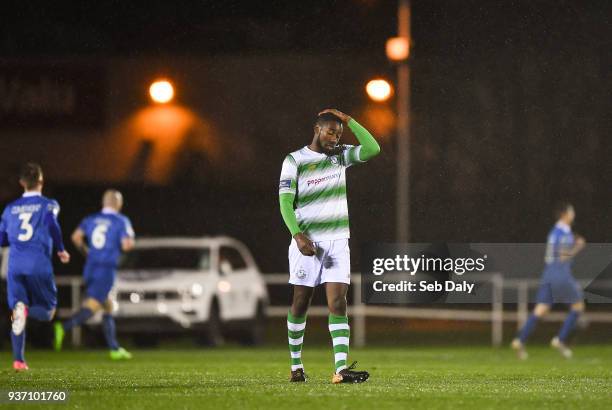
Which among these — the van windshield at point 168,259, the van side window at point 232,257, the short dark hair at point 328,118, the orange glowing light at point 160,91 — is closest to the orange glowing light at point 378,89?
the orange glowing light at point 160,91

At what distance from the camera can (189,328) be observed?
961 inches

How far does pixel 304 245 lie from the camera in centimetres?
1304

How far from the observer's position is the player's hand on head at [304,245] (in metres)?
13.0

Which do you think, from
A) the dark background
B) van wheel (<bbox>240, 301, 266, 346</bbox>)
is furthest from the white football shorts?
the dark background

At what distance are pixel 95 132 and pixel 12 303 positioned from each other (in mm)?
29921

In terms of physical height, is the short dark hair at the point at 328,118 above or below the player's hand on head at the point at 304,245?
above

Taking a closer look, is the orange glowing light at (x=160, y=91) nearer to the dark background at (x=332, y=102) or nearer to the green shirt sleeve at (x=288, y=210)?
the dark background at (x=332, y=102)

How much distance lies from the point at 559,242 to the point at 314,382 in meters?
8.40

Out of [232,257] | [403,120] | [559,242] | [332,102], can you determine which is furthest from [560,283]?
[332,102]

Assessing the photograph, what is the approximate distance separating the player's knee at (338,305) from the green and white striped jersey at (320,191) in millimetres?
516

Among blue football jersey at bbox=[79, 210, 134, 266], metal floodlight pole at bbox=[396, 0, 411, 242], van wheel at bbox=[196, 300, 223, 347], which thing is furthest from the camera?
metal floodlight pole at bbox=[396, 0, 411, 242]

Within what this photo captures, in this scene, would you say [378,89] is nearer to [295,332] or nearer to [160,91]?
[160,91]

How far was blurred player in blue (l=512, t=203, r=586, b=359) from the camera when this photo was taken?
21.5 metres

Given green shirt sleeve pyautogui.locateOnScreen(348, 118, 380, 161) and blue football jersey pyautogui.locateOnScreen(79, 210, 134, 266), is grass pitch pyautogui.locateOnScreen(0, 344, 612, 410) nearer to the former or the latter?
blue football jersey pyautogui.locateOnScreen(79, 210, 134, 266)
